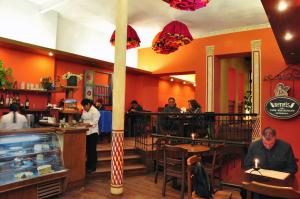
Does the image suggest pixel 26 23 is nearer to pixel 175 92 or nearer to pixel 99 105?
pixel 99 105

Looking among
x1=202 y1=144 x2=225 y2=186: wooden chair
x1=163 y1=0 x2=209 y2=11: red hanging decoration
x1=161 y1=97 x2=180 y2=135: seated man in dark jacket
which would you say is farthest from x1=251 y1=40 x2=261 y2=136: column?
x1=163 y1=0 x2=209 y2=11: red hanging decoration

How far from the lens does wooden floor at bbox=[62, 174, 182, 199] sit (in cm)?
501

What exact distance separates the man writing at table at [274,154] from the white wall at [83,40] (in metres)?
7.09

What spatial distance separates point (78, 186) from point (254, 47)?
7080 mm

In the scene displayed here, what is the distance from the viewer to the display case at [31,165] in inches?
162

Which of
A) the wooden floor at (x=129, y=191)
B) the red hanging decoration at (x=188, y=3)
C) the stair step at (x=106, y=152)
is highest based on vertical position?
the red hanging decoration at (x=188, y=3)

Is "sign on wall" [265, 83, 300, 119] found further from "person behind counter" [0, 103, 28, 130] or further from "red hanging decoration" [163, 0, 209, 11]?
"person behind counter" [0, 103, 28, 130]

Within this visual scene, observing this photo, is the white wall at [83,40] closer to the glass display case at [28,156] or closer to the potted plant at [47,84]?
the potted plant at [47,84]

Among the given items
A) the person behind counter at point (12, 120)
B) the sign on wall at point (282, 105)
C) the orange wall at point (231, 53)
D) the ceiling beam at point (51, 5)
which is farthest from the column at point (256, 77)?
the person behind counter at point (12, 120)

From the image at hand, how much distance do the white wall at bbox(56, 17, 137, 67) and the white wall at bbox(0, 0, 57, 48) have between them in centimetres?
46

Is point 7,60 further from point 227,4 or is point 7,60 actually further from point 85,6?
point 227,4

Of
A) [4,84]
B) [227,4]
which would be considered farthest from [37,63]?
[227,4]

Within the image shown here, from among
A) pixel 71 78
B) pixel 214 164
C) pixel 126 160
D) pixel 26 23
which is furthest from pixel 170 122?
pixel 26 23

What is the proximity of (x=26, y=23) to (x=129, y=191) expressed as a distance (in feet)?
18.4
